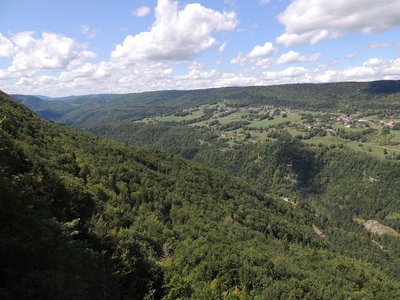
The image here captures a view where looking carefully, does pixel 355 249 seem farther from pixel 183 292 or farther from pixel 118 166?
pixel 183 292

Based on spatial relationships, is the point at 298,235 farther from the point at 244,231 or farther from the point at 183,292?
the point at 183,292

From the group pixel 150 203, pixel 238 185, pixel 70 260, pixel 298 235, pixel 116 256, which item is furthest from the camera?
pixel 238 185

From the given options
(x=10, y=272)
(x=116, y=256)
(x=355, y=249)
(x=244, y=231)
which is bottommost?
(x=355, y=249)

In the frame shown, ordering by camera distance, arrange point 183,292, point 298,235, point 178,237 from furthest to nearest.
Answer: 1. point 298,235
2. point 178,237
3. point 183,292

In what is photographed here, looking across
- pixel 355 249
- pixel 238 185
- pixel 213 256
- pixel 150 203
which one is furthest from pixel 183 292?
pixel 355 249

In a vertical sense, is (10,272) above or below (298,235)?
above

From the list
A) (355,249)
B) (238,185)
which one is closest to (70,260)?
(238,185)

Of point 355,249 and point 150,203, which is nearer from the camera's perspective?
point 150,203
